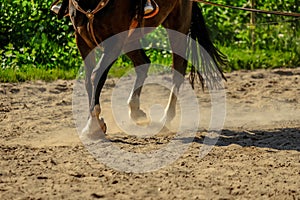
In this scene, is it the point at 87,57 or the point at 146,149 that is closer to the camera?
the point at 146,149

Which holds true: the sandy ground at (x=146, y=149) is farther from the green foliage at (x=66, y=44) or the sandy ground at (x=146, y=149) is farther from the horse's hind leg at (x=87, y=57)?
the green foliage at (x=66, y=44)

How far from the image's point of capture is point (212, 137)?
21.5ft

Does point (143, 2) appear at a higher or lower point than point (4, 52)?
higher

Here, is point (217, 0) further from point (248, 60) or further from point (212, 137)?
point (212, 137)

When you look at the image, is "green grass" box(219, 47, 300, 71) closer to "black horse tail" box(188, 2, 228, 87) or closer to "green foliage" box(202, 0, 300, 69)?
"green foliage" box(202, 0, 300, 69)

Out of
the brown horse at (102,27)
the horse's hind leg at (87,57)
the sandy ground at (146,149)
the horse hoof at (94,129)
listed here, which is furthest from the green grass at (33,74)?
the horse hoof at (94,129)

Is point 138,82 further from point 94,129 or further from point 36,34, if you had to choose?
point 36,34

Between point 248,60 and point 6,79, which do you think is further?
point 248,60

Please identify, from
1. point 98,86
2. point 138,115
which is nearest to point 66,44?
point 138,115

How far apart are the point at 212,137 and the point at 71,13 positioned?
1.65 m

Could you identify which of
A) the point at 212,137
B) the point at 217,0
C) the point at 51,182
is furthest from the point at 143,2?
the point at 217,0

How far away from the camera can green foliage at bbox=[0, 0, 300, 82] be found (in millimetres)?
9766

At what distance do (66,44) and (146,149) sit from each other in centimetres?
456

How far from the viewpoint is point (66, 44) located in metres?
10.3
